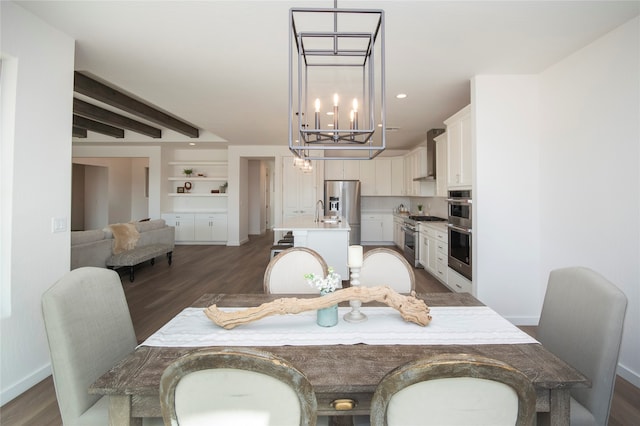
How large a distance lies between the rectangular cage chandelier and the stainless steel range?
2062 mm

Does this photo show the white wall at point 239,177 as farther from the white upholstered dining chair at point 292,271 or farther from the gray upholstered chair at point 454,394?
the gray upholstered chair at point 454,394

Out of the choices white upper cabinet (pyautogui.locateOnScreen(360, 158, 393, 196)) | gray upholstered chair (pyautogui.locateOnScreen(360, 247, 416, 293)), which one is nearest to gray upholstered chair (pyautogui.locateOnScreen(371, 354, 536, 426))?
gray upholstered chair (pyautogui.locateOnScreen(360, 247, 416, 293))

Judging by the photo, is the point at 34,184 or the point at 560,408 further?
the point at 34,184

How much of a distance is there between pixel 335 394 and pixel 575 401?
1.02 m

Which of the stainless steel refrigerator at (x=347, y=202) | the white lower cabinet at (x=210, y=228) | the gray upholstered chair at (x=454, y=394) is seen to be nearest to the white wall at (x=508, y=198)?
the gray upholstered chair at (x=454, y=394)

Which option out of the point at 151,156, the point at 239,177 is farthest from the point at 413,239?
the point at 151,156

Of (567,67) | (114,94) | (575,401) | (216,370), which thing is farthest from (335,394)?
(114,94)

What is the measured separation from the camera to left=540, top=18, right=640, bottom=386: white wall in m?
2.07

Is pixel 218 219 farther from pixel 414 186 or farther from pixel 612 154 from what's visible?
pixel 612 154

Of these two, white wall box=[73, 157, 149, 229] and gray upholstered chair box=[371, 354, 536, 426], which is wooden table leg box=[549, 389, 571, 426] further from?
white wall box=[73, 157, 149, 229]

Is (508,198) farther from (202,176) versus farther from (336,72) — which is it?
(202,176)

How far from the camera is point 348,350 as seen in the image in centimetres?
106

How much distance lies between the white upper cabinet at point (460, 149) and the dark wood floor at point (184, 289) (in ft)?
5.18

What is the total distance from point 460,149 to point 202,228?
260 inches
